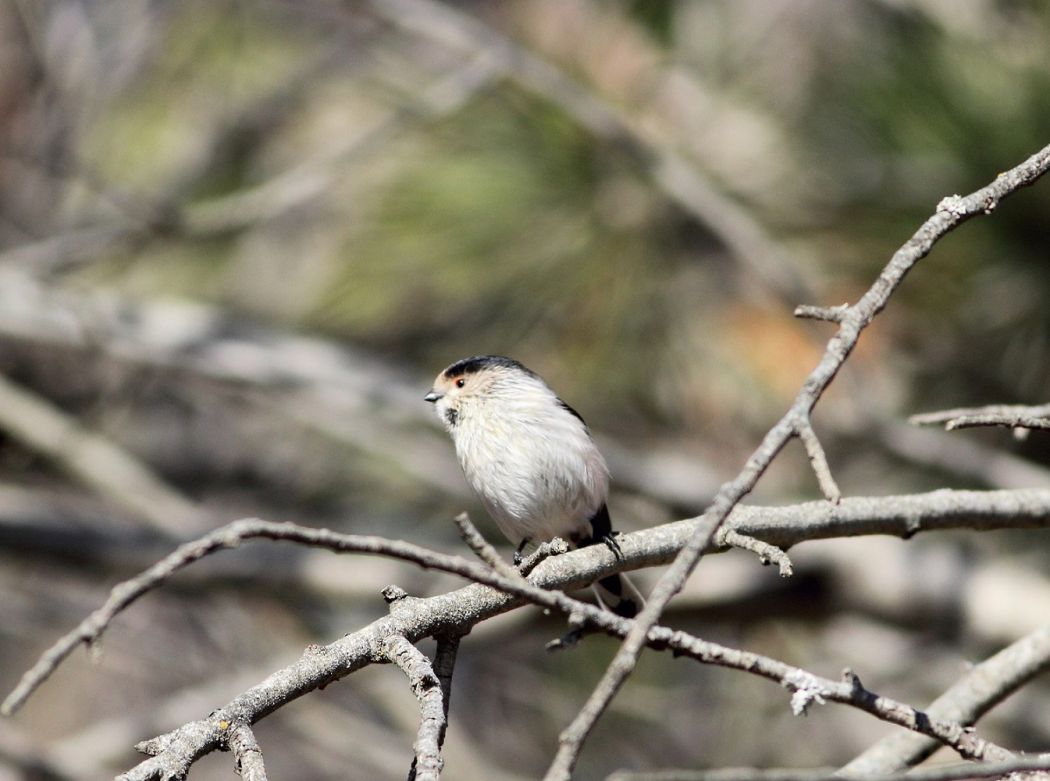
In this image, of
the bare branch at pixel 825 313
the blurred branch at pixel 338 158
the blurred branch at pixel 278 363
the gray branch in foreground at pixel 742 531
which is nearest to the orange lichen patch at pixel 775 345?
the blurred branch at pixel 278 363

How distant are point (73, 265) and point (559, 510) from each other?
9.78 ft

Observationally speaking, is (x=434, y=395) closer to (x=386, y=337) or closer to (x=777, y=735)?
(x=386, y=337)

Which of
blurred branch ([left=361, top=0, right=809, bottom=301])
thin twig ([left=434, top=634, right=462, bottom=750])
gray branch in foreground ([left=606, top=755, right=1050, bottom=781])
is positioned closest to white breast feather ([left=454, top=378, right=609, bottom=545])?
blurred branch ([left=361, top=0, right=809, bottom=301])

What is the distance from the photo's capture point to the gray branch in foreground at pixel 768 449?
135cm

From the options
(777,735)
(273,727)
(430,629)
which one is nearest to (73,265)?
(273,727)

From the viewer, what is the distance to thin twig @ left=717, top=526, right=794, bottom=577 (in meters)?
1.75

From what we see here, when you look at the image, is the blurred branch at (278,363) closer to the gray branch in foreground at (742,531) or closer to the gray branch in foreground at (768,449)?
the gray branch in foreground at (742,531)

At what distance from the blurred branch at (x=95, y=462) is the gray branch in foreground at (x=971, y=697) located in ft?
11.1

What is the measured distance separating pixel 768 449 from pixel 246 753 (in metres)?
0.76

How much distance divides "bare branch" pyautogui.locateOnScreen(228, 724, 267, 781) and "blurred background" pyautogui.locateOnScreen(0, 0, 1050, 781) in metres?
2.61

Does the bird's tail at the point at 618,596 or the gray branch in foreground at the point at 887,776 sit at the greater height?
the bird's tail at the point at 618,596

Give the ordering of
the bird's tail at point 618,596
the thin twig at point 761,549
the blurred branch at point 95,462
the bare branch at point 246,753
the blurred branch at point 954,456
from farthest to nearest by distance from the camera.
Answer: the blurred branch at point 95,462 < the blurred branch at point 954,456 < the bird's tail at point 618,596 < the thin twig at point 761,549 < the bare branch at point 246,753

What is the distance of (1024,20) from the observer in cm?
464

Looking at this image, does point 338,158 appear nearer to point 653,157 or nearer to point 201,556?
Answer: point 653,157
